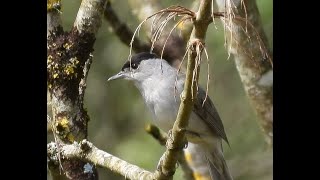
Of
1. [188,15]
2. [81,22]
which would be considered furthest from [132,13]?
[188,15]

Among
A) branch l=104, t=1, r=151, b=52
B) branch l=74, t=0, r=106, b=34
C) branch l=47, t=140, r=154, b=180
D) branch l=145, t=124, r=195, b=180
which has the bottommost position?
A: branch l=145, t=124, r=195, b=180

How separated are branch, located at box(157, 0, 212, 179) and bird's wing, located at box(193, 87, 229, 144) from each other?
48 cm

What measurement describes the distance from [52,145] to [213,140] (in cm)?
54

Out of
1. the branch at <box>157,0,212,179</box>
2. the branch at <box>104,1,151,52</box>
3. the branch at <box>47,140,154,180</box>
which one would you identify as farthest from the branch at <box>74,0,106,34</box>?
the branch at <box>157,0,212,179</box>

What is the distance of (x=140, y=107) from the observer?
2.46m

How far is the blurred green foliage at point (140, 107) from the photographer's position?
2.13 meters

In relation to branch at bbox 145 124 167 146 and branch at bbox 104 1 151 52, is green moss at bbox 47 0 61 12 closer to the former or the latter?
branch at bbox 104 1 151 52

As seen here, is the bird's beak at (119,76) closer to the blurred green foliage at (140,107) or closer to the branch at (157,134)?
the blurred green foliage at (140,107)

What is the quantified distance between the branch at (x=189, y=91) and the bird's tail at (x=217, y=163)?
622mm

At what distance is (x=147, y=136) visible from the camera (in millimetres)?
2551

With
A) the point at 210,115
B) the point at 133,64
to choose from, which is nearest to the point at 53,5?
the point at 133,64

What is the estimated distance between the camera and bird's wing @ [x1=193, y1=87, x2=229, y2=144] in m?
2.06

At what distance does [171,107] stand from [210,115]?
135 millimetres
